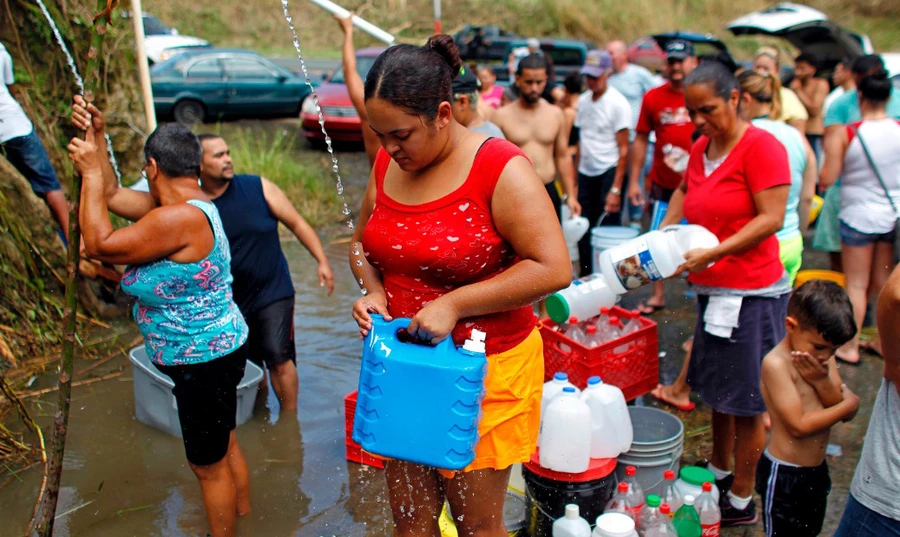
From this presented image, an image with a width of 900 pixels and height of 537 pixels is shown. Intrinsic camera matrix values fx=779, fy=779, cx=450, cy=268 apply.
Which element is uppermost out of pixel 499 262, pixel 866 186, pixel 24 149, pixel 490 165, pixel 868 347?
pixel 490 165

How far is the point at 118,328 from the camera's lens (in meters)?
5.91

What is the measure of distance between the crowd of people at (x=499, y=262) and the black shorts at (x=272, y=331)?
1cm

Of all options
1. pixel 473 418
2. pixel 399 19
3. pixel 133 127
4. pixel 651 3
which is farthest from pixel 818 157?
pixel 651 3

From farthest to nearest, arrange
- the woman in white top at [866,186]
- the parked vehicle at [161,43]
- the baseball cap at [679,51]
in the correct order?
1. the parked vehicle at [161,43]
2. the baseball cap at [679,51]
3. the woman in white top at [866,186]

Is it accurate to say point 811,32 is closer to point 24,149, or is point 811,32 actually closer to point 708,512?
point 708,512

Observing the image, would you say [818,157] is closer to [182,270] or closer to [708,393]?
[708,393]

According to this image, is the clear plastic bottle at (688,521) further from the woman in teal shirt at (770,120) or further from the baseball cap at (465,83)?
the baseball cap at (465,83)

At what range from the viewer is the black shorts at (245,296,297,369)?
449 cm

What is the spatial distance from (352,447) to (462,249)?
2.34 m

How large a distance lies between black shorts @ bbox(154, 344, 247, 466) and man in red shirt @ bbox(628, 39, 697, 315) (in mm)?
3914

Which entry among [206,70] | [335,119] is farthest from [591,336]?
[206,70]

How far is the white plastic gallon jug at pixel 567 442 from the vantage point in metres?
3.35

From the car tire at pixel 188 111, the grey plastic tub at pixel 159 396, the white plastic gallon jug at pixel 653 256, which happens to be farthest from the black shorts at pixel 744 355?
the car tire at pixel 188 111

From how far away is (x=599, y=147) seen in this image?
717 cm
